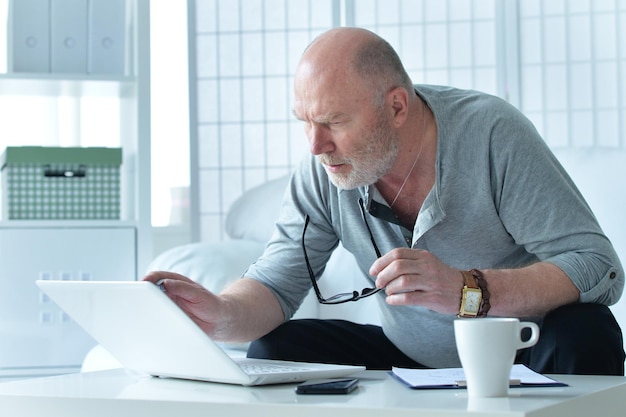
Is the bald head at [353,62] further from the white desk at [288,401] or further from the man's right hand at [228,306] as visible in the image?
the white desk at [288,401]

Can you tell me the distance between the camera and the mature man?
1.48 meters

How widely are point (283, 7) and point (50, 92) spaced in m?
0.76

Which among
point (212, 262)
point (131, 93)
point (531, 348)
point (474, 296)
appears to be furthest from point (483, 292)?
point (131, 93)

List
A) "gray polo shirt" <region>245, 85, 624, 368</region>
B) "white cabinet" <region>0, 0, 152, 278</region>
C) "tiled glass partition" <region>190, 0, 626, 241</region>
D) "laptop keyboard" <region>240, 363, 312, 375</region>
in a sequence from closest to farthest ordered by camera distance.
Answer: "laptop keyboard" <region>240, 363, 312, 375</region> < "gray polo shirt" <region>245, 85, 624, 368</region> < "white cabinet" <region>0, 0, 152, 278</region> < "tiled glass partition" <region>190, 0, 626, 241</region>

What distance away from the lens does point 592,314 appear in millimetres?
1479

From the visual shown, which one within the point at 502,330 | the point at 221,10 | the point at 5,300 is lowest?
the point at 5,300

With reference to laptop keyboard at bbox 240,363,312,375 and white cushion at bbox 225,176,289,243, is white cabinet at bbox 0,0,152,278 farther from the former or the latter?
laptop keyboard at bbox 240,363,312,375

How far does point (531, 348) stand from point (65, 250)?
59.5 inches

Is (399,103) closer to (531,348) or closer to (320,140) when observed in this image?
(320,140)

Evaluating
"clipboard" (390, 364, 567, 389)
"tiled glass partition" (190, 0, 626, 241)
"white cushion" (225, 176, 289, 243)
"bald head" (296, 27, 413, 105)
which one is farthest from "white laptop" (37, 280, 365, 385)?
"tiled glass partition" (190, 0, 626, 241)

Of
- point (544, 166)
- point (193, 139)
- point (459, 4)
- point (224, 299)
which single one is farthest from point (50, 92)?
point (544, 166)

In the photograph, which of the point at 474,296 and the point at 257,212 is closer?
the point at 474,296

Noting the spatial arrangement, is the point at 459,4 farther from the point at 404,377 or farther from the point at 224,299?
the point at 404,377

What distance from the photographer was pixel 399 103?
5.57 ft
